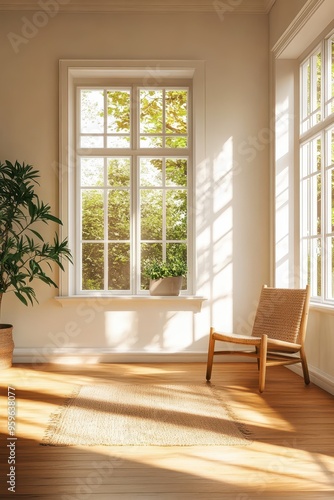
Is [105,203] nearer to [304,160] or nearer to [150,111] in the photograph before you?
[150,111]

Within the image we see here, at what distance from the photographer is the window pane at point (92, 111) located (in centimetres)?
598

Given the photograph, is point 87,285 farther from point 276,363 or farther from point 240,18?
Result: point 240,18

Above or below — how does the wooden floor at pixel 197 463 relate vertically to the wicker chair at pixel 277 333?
below

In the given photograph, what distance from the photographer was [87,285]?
5.93 meters

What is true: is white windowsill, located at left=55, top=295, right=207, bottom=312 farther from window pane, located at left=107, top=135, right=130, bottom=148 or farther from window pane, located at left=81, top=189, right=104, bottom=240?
window pane, located at left=107, top=135, right=130, bottom=148

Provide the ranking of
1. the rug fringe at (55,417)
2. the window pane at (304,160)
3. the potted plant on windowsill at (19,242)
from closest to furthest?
the rug fringe at (55,417) < the potted plant on windowsill at (19,242) < the window pane at (304,160)

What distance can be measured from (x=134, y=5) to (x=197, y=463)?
4.60 m

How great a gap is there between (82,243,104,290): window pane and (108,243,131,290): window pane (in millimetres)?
94

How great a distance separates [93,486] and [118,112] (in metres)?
4.35

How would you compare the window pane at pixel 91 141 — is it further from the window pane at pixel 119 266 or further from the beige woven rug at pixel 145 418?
the beige woven rug at pixel 145 418

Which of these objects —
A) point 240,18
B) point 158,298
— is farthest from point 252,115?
point 158,298

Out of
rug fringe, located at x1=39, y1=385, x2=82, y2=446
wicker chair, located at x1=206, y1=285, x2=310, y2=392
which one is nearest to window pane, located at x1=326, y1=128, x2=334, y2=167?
wicker chair, located at x1=206, y1=285, x2=310, y2=392

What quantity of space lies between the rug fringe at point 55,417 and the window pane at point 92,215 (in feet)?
6.47

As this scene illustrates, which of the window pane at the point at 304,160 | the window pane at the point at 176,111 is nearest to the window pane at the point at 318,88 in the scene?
the window pane at the point at 304,160
